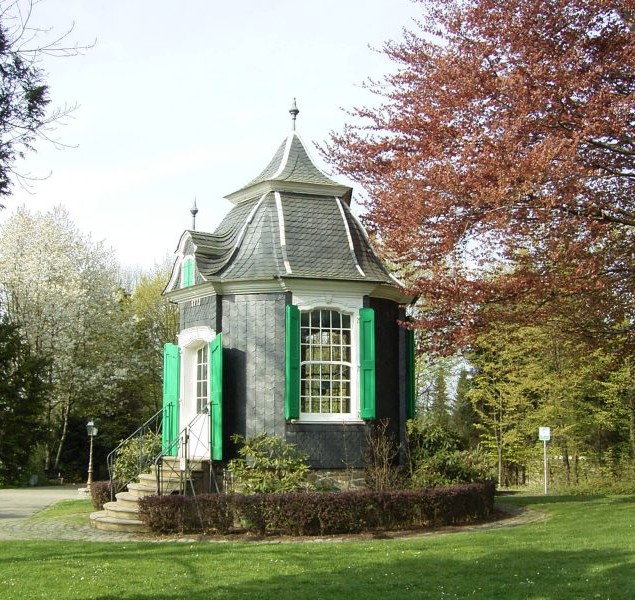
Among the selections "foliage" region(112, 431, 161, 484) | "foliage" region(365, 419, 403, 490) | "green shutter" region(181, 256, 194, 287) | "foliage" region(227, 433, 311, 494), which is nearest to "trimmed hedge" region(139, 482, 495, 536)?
"foliage" region(227, 433, 311, 494)


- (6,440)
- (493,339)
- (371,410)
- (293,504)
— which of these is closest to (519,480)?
(493,339)

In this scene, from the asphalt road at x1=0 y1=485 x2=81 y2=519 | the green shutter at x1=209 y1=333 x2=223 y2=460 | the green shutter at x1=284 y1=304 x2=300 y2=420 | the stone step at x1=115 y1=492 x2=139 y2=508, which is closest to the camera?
the stone step at x1=115 y1=492 x2=139 y2=508

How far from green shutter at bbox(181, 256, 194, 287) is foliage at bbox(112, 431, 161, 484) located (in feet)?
10.3

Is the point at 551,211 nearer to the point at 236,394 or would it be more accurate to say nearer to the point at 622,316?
the point at 622,316

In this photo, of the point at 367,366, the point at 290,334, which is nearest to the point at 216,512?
→ the point at 290,334

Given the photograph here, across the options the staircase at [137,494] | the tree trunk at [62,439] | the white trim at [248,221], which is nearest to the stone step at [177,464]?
the staircase at [137,494]

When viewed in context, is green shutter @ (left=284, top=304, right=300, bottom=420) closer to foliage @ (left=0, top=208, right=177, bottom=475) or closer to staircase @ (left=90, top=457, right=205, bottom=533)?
staircase @ (left=90, top=457, right=205, bottom=533)

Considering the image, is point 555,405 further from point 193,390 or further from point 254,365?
point 254,365

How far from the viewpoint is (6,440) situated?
1148cm

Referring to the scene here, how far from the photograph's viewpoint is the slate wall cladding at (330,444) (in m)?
13.7

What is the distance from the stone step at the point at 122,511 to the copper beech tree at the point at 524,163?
5689 millimetres

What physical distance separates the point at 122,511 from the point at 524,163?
335 inches

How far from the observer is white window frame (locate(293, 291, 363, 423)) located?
1388 cm

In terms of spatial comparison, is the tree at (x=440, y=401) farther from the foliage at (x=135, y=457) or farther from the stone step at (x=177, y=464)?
the stone step at (x=177, y=464)
